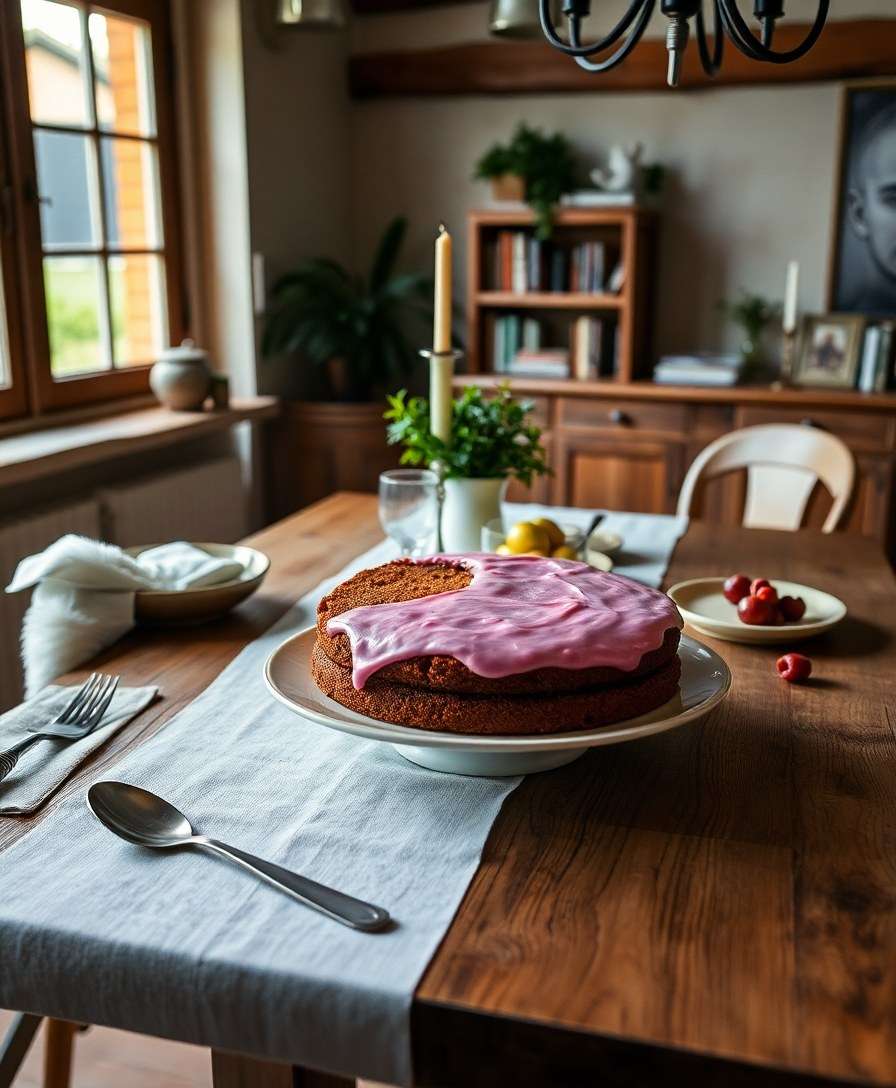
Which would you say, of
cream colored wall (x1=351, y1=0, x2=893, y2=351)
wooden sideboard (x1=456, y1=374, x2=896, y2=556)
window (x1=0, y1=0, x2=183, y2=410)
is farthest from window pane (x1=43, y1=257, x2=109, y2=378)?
cream colored wall (x1=351, y1=0, x2=893, y2=351)

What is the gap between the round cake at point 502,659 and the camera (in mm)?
909

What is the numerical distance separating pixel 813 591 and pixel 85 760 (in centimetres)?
100

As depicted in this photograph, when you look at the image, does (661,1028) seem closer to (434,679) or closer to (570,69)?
(434,679)

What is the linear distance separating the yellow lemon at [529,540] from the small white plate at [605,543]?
0.23 m

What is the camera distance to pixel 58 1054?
1.57 m

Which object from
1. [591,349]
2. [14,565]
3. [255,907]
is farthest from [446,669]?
[591,349]

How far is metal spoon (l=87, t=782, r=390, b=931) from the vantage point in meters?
0.78

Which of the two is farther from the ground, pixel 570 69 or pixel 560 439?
pixel 570 69

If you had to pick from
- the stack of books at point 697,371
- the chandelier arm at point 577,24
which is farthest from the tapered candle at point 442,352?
the stack of books at point 697,371

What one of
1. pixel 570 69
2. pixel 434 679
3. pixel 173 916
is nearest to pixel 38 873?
pixel 173 916

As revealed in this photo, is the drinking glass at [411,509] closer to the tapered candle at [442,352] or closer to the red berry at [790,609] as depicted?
the tapered candle at [442,352]

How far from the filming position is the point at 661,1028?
666mm

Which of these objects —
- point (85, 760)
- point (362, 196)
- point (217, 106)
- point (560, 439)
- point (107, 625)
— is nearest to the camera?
point (85, 760)

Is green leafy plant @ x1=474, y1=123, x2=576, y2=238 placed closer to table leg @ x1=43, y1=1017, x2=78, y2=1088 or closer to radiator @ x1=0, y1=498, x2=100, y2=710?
radiator @ x1=0, y1=498, x2=100, y2=710
